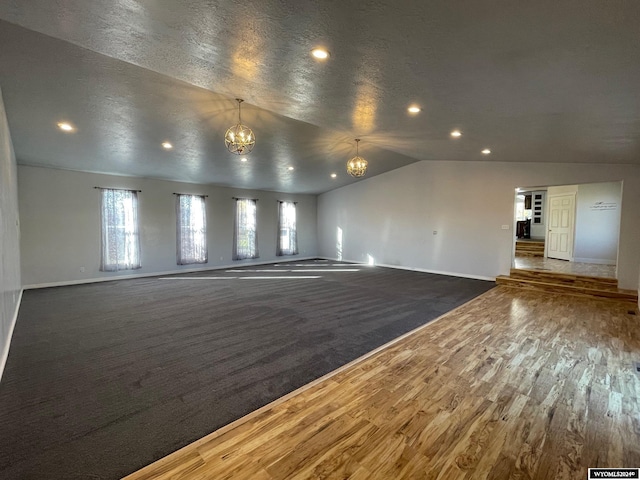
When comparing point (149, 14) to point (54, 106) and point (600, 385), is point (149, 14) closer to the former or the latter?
point (54, 106)

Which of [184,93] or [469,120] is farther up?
[184,93]

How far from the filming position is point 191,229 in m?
8.42

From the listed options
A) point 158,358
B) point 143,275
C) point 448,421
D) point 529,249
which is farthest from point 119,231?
point 529,249

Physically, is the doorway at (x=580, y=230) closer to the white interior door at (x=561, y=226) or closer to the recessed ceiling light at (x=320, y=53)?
the white interior door at (x=561, y=226)

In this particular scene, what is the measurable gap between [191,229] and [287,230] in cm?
346

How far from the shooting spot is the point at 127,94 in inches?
141

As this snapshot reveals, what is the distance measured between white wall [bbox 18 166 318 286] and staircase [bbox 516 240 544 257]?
10244 millimetres

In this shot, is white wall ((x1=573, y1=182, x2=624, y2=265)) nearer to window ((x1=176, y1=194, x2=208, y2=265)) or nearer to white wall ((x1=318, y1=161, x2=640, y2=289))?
white wall ((x1=318, y1=161, x2=640, y2=289))

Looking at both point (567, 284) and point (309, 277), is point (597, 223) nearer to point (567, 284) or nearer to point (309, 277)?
point (567, 284)

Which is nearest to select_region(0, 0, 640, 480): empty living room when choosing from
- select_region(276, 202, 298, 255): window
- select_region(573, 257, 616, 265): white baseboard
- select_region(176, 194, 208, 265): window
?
select_region(176, 194, 208, 265): window

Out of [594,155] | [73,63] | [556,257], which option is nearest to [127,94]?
[73,63]

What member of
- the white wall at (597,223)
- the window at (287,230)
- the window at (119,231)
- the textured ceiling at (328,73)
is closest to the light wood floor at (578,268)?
the white wall at (597,223)

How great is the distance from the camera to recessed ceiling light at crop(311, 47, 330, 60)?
231cm

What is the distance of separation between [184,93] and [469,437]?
4.52 metres
